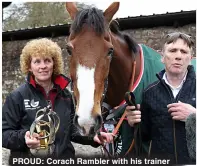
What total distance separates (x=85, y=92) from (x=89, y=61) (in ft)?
0.65

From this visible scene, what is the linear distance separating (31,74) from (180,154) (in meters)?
1.15

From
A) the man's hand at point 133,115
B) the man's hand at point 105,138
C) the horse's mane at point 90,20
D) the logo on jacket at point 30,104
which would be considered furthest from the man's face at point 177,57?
the logo on jacket at point 30,104

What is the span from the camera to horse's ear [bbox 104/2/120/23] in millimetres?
2172

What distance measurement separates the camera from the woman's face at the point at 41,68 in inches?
85.9

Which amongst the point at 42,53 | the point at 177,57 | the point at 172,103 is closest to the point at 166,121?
the point at 172,103

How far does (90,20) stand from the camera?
2.05 meters

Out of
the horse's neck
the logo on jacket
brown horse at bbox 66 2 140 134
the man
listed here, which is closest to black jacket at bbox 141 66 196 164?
the man

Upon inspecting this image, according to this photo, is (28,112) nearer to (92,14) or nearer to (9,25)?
(92,14)

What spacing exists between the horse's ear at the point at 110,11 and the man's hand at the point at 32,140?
91 cm

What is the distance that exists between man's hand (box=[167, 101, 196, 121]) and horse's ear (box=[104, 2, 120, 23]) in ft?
2.38

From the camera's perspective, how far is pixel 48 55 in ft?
7.36

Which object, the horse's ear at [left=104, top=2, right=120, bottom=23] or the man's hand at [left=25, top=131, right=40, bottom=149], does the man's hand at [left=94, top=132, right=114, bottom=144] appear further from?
the horse's ear at [left=104, top=2, right=120, bottom=23]

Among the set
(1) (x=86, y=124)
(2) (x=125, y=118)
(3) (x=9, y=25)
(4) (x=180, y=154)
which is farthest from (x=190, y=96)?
(3) (x=9, y=25)

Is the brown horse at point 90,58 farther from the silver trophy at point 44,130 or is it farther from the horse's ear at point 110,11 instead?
the silver trophy at point 44,130
